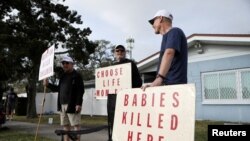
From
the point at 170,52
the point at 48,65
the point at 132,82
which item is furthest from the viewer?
the point at 48,65

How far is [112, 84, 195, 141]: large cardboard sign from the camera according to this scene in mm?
3590

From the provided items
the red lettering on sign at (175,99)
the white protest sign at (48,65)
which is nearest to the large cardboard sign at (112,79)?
the white protest sign at (48,65)

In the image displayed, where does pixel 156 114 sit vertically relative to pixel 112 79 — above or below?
below

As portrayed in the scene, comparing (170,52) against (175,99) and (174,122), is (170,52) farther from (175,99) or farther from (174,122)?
(174,122)

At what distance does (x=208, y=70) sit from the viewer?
62.2ft

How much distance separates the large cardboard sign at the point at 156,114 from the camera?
359cm

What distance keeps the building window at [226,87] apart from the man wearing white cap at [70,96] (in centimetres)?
1088

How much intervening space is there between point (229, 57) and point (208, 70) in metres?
1.36

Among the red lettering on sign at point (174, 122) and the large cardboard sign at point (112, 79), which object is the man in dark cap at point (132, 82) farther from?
the red lettering on sign at point (174, 122)

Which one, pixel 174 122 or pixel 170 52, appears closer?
pixel 174 122

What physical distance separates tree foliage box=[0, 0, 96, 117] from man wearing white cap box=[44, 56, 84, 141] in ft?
46.2

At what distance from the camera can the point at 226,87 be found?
1789cm

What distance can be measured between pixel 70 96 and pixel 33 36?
680 inches

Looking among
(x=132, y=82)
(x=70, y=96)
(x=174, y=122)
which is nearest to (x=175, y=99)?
(x=174, y=122)
